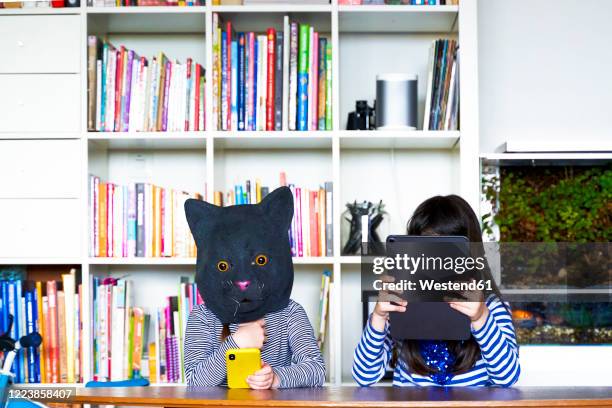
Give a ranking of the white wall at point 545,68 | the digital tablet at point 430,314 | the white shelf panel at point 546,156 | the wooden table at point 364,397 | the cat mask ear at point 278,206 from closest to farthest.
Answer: the wooden table at point 364,397 → the digital tablet at point 430,314 → the cat mask ear at point 278,206 → the white shelf panel at point 546,156 → the white wall at point 545,68

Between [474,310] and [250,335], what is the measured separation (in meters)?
0.48

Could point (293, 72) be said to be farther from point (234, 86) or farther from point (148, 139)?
point (148, 139)

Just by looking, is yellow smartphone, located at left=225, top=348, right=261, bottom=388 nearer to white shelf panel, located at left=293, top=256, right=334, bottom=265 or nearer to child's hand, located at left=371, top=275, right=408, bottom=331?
child's hand, located at left=371, top=275, right=408, bottom=331

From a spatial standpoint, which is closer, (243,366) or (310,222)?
(243,366)

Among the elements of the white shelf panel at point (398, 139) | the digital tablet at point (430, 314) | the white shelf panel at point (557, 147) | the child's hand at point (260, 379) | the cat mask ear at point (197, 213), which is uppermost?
the white shelf panel at point (398, 139)

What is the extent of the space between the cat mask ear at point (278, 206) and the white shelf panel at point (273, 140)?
761mm

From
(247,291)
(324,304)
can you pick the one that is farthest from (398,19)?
(247,291)

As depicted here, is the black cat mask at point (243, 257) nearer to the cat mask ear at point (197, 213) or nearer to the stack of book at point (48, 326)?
the cat mask ear at point (197, 213)

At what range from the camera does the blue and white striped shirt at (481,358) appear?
4.43 feet

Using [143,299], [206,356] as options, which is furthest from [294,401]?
[143,299]

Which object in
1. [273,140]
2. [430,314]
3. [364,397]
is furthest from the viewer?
[273,140]

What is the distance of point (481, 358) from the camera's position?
1.42 m

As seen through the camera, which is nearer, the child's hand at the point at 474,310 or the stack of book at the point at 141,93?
the child's hand at the point at 474,310

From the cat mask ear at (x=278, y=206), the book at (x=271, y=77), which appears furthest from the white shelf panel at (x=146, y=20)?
the cat mask ear at (x=278, y=206)
